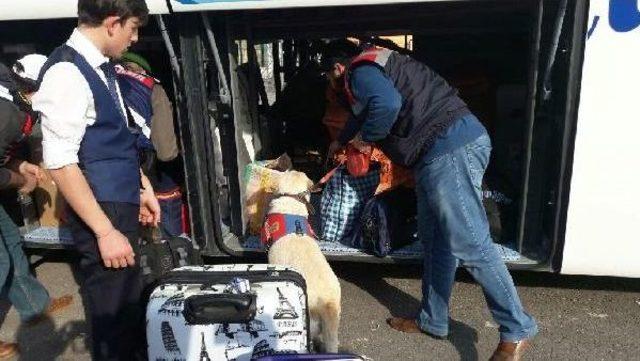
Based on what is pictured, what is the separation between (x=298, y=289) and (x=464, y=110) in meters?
1.13

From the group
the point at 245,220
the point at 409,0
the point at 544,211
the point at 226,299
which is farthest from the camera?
the point at 245,220

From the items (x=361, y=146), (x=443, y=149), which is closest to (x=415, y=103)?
(x=443, y=149)

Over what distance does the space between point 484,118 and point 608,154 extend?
186cm

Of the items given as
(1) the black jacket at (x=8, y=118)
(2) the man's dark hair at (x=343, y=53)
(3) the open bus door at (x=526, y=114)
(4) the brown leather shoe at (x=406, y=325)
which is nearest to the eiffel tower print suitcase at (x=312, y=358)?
(4) the brown leather shoe at (x=406, y=325)

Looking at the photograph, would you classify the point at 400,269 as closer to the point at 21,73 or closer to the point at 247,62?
the point at 247,62

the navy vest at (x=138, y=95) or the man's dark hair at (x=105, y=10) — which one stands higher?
the man's dark hair at (x=105, y=10)

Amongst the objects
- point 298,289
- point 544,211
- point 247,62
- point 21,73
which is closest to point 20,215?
point 21,73

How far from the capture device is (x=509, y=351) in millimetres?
2641

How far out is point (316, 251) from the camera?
2.88 meters

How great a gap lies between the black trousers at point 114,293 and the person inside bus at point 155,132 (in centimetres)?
35

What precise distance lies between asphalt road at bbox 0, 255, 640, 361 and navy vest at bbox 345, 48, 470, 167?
103 centimetres

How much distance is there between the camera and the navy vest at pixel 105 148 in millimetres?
2031

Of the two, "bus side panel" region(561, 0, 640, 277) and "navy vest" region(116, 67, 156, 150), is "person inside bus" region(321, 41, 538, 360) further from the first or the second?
"navy vest" region(116, 67, 156, 150)

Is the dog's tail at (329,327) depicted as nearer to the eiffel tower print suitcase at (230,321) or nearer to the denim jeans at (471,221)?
the eiffel tower print suitcase at (230,321)
